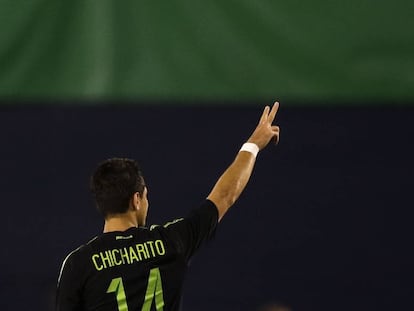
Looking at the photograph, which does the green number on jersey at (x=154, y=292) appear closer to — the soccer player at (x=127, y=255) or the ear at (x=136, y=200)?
the soccer player at (x=127, y=255)

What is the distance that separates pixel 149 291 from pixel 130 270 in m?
0.09

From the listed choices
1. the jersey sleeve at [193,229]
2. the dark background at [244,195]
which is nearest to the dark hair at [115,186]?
the jersey sleeve at [193,229]

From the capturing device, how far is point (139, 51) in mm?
5500

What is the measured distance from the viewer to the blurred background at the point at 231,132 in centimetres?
541

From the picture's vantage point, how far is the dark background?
539 centimetres

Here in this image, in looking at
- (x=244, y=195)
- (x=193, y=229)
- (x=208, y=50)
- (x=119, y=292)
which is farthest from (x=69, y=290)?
(x=208, y=50)

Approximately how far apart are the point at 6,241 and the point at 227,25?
5.90 ft

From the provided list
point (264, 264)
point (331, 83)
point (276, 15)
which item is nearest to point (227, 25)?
point (276, 15)

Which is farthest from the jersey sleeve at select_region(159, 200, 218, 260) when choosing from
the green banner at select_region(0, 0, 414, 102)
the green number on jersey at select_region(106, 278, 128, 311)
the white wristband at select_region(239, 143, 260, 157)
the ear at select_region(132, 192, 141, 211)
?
the green banner at select_region(0, 0, 414, 102)

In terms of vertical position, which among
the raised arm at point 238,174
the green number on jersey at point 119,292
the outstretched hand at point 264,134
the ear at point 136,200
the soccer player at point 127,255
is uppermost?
the outstretched hand at point 264,134

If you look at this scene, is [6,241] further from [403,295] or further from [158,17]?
[403,295]

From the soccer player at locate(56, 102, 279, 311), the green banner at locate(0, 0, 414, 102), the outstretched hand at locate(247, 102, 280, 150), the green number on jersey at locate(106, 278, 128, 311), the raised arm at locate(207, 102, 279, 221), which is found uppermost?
the green banner at locate(0, 0, 414, 102)

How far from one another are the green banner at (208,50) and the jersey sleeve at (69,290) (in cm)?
273

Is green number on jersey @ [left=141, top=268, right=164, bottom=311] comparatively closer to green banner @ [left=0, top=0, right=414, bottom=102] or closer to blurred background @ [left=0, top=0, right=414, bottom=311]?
blurred background @ [left=0, top=0, right=414, bottom=311]
